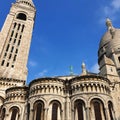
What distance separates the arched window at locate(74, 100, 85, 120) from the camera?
25.0 m

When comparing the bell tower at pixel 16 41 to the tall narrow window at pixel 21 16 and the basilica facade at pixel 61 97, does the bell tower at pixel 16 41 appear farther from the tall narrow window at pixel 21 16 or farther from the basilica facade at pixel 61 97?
the basilica facade at pixel 61 97

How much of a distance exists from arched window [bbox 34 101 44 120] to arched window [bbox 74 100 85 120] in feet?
17.1

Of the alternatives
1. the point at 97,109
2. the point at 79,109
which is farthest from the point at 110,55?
the point at 79,109

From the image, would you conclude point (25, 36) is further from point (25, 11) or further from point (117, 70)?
point (117, 70)

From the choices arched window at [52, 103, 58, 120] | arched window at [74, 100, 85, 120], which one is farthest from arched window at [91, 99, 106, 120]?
arched window at [52, 103, 58, 120]

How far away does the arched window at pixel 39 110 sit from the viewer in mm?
25600

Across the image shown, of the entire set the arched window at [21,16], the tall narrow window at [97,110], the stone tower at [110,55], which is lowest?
the tall narrow window at [97,110]

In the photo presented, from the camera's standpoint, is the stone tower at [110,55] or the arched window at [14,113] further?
the stone tower at [110,55]

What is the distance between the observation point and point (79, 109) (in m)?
25.7

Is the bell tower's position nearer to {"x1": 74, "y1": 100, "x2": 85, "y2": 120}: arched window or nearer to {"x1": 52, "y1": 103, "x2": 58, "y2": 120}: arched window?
{"x1": 52, "y1": 103, "x2": 58, "y2": 120}: arched window

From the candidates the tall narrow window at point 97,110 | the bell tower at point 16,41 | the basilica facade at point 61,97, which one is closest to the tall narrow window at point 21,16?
the bell tower at point 16,41

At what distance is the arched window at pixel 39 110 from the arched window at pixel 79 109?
5.22 m

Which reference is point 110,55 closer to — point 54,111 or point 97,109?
point 97,109

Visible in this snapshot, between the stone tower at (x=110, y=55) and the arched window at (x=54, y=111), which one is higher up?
the stone tower at (x=110, y=55)
